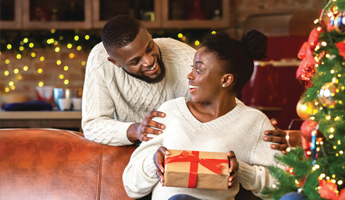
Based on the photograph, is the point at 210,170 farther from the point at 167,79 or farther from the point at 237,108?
the point at 167,79

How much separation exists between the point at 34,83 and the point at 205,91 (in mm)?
2633

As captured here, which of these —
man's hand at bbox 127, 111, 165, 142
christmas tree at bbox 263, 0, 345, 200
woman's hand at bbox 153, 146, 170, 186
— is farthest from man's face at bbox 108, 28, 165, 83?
christmas tree at bbox 263, 0, 345, 200

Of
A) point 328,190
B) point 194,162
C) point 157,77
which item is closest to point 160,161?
point 194,162

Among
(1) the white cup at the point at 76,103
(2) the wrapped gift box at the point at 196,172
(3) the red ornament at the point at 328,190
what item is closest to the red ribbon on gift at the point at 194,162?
(2) the wrapped gift box at the point at 196,172

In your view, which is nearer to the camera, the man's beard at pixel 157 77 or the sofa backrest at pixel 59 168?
the sofa backrest at pixel 59 168

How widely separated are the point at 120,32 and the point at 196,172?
0.69m

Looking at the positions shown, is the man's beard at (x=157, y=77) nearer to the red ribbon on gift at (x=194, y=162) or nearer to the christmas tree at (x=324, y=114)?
the red ribbon on gift at (x=194, y=162)

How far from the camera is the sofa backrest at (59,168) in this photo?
141 cm

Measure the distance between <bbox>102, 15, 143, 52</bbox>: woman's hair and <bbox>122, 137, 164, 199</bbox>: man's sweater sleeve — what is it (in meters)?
0.41

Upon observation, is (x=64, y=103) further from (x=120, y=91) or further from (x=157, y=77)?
(x=157, y=77)

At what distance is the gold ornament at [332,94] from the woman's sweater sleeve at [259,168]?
1.42 ft

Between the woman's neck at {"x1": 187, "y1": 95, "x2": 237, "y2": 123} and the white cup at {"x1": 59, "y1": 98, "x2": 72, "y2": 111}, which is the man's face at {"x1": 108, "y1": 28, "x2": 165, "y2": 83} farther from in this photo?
the white cup at {"x1": 59, "y1": 98, "x2": 72, "y2": 111}

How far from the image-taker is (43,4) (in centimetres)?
347

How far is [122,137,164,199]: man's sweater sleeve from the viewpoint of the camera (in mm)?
1225
